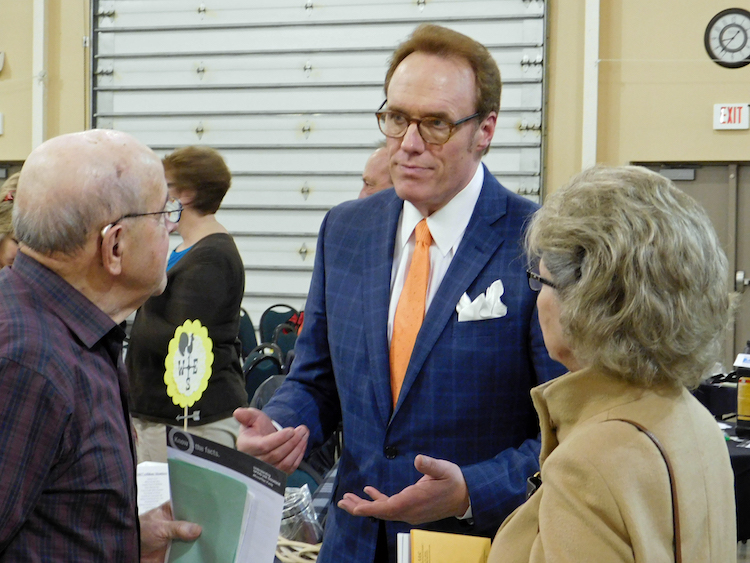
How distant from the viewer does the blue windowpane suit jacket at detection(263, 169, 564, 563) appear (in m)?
1.54

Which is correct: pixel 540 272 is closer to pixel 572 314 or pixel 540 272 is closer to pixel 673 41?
pixel 572 314

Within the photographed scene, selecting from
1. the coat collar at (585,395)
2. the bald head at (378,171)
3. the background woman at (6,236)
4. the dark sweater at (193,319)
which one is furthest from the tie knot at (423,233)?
the bald head at (378,171)

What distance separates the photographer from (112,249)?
1382mm

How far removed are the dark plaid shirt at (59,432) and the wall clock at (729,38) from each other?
720 centimetres

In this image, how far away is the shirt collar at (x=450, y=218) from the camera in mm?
1672

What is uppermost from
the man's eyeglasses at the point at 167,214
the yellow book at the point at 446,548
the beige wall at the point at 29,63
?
the beige wall at the point at 29,63

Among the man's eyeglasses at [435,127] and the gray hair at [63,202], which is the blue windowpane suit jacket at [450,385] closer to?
the man's eyeglasses at [435,127]

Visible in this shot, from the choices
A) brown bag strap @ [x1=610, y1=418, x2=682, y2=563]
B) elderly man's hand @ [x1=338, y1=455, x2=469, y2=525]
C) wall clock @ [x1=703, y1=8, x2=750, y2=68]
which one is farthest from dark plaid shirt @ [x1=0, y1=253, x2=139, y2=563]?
wall clock @ [x1=703, y1=8, x2=750, y2=68]

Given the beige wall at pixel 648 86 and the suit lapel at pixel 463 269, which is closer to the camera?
the suit lapel at pixel 463 269

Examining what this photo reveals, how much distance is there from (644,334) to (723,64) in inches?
279

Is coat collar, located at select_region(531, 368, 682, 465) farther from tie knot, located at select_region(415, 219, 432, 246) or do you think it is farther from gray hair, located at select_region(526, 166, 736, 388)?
A: tie knot, located at select_region(415, 219, 432, 246)

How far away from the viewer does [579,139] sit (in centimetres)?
753

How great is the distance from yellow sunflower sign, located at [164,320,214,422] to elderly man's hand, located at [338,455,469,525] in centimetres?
74

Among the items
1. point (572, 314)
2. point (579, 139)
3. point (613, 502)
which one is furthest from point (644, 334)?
point (579, 139)
